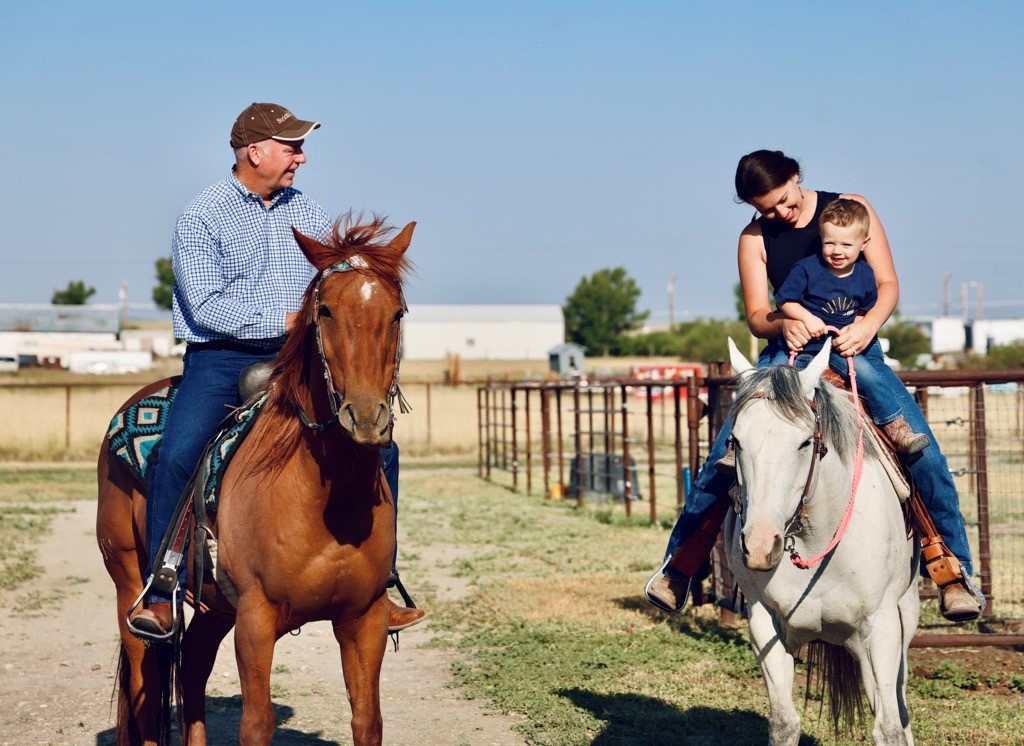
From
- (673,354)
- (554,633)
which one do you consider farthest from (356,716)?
(673,354)

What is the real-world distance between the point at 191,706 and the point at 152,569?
0.79 metres

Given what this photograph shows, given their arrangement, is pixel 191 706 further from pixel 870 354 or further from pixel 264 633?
pixel 870 354

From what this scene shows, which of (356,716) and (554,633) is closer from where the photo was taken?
(356,716)

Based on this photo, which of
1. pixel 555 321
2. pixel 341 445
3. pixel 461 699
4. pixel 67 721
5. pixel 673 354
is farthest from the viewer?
pixel 555 321

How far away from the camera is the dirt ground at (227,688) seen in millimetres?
5910

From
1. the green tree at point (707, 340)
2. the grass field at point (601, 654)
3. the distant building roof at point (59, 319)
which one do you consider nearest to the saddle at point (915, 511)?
the grass field at point (601, 654)

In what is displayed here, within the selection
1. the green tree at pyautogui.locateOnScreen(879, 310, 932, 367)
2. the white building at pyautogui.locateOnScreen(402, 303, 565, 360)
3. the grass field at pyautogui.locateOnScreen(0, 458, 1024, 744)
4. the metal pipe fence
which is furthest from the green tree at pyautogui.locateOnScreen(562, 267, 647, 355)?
the grass field at pyautogui.locateOnScreen(0, 458, 1024, 744)

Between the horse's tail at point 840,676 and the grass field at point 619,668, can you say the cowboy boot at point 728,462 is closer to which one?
the horse's tail at point 840,676

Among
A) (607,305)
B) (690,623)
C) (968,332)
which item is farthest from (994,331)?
(690,623)

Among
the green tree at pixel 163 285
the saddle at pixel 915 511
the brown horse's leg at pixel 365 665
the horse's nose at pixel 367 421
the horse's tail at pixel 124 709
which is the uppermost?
the green tree at pixel 163 285

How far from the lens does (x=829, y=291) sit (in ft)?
15.3

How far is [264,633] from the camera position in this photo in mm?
4016

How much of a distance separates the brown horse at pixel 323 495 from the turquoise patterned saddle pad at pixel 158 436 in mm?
→ 76

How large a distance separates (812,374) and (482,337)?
9268 centimetres
